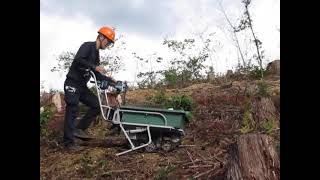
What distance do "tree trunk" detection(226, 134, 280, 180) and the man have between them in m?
2.78

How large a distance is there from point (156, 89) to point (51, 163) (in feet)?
14.6

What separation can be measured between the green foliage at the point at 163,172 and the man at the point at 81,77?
1.62 meters

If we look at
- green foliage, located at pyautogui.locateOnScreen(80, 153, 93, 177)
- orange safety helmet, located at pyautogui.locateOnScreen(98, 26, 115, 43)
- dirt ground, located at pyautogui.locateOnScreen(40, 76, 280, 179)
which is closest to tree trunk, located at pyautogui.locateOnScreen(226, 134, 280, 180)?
dirt ground, located at pyautogui.locateOnScreen(40, 76, 280, 179)

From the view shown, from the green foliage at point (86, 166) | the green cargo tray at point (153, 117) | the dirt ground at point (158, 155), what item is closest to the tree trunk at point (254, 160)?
the dirt ground at point (158, 155)

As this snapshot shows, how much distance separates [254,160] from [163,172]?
1.50 metres

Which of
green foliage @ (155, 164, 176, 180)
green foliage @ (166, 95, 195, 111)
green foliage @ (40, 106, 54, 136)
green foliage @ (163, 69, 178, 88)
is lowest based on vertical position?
green foliage @ (155, 164, 176, 180)

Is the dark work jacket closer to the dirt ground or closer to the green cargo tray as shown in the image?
the green cargo tray

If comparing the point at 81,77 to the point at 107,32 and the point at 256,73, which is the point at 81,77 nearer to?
the point at 107,32

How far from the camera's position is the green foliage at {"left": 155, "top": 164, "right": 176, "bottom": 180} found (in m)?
7.45

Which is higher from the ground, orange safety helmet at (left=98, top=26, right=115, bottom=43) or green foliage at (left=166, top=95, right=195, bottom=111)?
orange safety helmet at (left=98, top=26, right=115, bottom=43)

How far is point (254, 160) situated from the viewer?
251 inches
